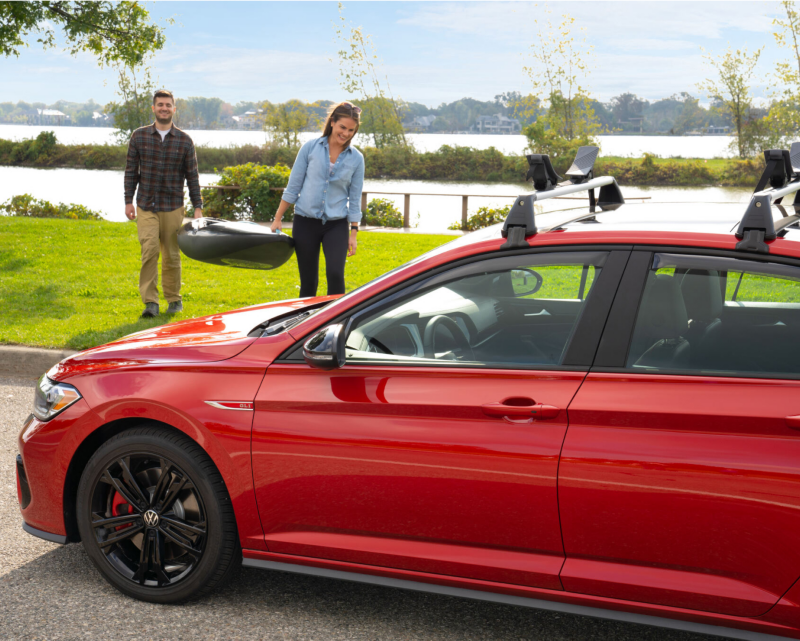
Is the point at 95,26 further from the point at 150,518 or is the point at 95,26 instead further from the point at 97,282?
the point at 150,518

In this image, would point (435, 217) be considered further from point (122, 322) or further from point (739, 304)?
point (739, 304)

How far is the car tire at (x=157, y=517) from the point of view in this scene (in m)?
2.99

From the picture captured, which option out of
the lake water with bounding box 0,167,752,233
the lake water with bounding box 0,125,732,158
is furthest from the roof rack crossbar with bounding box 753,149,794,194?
the lake water with bounding box 0,125,732,158

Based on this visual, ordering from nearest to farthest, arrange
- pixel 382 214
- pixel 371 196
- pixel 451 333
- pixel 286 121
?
pixel 451 333, pixel 382 214, pixel 371 196, pixel 286 121

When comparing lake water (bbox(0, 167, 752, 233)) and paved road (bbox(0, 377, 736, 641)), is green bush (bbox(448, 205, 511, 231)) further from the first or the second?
paved road (bbox(0, 377, 736, 641))

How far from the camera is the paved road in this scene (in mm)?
2924

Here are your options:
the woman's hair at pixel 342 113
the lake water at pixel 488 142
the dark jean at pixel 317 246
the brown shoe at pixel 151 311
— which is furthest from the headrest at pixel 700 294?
the lake water at pixel 488 142

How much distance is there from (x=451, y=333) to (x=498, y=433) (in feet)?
1.89

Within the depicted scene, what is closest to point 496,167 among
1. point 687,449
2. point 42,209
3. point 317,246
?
point 42,209

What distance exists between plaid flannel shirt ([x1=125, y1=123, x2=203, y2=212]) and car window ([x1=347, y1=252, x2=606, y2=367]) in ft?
17.3

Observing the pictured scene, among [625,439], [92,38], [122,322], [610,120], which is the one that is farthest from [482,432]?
[610,120]

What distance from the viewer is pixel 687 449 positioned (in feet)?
7.75

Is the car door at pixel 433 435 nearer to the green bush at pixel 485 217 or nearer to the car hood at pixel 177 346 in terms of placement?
the car hood at pixel 177 346

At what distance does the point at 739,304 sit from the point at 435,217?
56.0 ft
